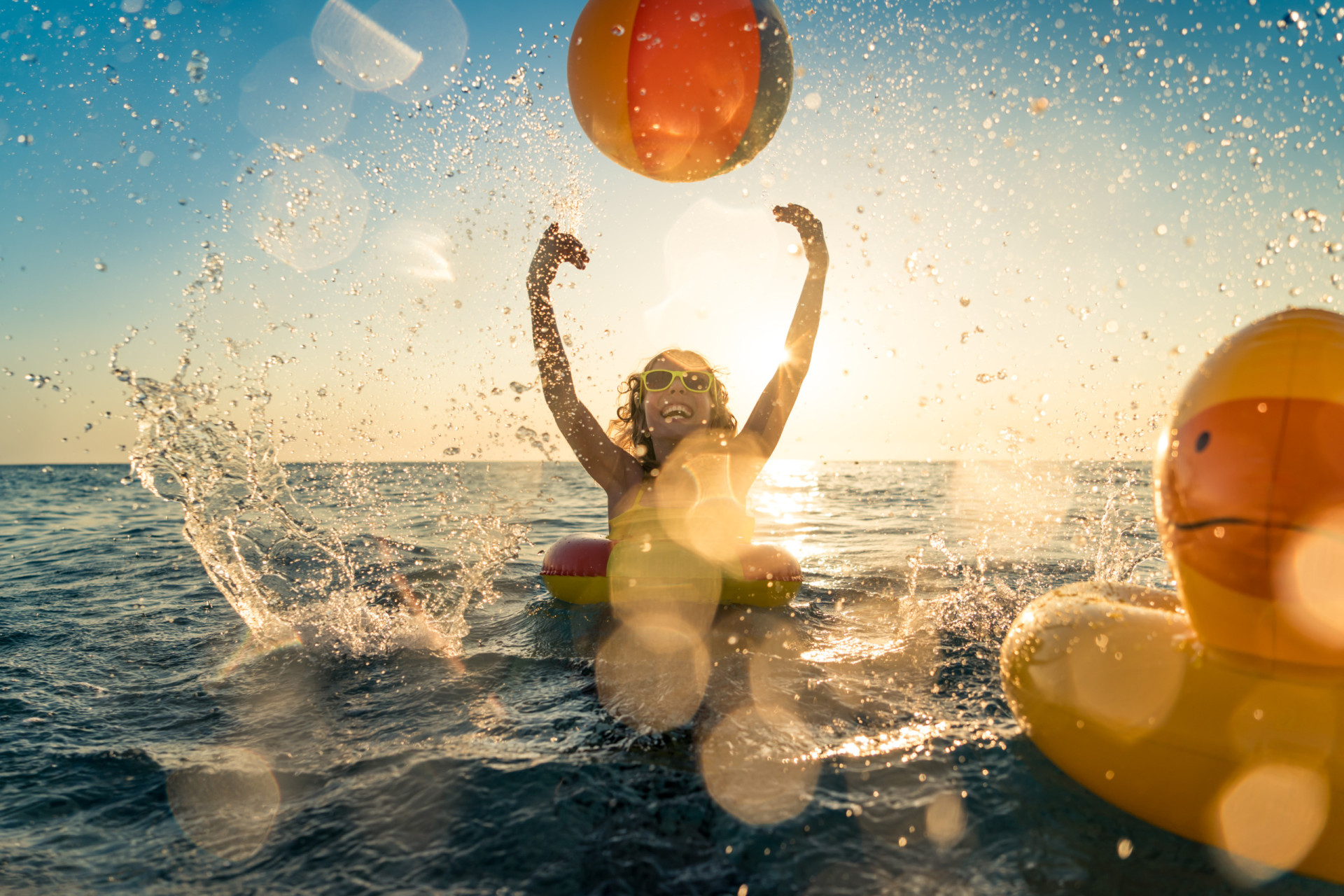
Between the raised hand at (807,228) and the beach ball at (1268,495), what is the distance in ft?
10.1

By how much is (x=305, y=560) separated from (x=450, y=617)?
3.97 meters

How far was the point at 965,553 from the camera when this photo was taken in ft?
25.1

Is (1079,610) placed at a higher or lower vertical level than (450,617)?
higher

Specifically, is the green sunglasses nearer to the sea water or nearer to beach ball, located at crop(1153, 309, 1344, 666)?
the sea water

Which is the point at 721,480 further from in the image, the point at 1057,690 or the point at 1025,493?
the point at 1025,493

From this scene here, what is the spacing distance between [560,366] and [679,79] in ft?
6.95

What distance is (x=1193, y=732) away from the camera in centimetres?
203

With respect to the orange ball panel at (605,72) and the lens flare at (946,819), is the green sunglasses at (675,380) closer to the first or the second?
the orange ball panel at (605,72)

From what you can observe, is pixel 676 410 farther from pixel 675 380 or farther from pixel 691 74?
pixel 691 74

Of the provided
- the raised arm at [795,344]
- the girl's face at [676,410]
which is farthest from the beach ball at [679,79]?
the girl's face at [676,410]

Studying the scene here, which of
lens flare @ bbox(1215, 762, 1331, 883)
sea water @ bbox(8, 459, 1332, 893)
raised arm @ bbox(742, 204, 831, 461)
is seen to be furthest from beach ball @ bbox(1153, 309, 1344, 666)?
raised arm @ bbox(742, 204, 831, 461)

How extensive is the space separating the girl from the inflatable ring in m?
0.38

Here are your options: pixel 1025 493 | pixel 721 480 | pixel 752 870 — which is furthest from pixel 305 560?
pixel 1025 493

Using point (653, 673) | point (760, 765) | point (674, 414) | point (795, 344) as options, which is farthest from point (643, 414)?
point (760, 765)
